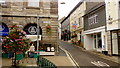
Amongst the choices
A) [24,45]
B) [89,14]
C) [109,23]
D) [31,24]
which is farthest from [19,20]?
[89,14]

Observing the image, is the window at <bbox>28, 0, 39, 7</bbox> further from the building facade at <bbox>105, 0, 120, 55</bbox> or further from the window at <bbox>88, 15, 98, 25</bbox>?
the window at <bbox>88, 15, 98, 25</bbox>

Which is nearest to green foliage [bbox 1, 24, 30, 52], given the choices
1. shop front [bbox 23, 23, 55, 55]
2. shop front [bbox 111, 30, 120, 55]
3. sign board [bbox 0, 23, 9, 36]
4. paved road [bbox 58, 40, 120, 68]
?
paved road [bbox 58, 40, 120, 68]

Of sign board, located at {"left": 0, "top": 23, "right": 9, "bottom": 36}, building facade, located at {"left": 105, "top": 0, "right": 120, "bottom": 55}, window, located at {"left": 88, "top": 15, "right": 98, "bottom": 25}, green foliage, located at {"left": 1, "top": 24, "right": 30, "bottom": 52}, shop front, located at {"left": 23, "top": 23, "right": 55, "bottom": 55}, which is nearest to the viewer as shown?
green foliage, located at {"left": 1, "top": 24, "right": 30, "bottom": 52}

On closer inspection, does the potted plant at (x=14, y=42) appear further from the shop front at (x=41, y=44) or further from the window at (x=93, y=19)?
the window at (x=93, y=19)

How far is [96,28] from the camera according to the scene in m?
19.1

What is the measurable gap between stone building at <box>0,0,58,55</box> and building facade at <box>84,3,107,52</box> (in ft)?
21.7

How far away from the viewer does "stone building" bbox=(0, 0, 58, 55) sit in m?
14.3

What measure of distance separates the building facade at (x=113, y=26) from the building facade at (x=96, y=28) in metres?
1.16

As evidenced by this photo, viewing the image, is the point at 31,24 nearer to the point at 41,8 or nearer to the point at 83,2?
the point at 41,8

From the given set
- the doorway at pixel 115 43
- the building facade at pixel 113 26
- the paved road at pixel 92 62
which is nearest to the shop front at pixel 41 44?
the paved road at pixel 92 62

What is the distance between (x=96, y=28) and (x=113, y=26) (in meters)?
4.39

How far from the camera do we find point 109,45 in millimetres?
15680

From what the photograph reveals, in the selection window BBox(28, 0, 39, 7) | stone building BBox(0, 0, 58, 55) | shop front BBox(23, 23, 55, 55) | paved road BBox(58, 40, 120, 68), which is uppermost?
window BBox(28, 0, 39, 7)

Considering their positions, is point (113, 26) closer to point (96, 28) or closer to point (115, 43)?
point (115, 43)
